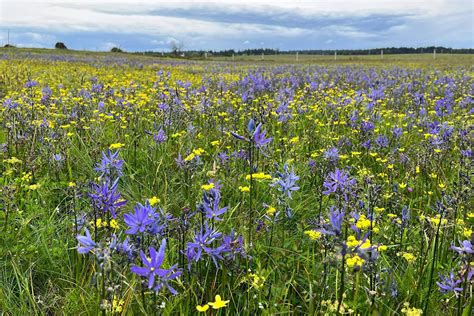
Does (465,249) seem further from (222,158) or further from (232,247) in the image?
(222,158)

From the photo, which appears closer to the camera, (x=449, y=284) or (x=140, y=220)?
(x=140, y=220)

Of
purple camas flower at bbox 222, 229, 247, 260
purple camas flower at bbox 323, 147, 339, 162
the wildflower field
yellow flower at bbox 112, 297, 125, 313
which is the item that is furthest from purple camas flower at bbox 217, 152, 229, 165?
yellow flower at bbox 112, 297, 125, 313

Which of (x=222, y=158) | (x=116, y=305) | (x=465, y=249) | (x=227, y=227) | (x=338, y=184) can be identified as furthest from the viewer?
(x=222, y=158)

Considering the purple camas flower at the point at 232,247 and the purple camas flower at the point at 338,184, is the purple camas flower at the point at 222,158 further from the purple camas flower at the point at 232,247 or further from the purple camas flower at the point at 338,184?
the purple camas flower at the point at 232,247

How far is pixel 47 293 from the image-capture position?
2.57 meters

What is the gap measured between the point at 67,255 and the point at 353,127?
169 inches

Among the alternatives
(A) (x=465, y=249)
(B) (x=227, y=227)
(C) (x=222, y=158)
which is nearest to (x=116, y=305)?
(B) (x=227, y=227)

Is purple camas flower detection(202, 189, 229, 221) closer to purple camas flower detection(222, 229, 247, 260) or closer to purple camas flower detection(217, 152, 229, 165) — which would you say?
purple camas flower detection(222, 229, 247, 260)

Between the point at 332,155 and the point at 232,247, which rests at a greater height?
the point at 332,155

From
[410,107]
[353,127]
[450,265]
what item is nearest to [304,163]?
[353,127]

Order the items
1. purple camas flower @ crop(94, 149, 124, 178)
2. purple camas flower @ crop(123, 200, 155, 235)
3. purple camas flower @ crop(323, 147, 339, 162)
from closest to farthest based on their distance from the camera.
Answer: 1. purple camas flower @ crop(123, 200, 155, 235)
2. purple camas flower @ crop(94, 149, 124, 178)
3. purple camas flower @ crop(323, 147, 339, 162)

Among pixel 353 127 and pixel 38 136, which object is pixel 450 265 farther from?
pixel 38 136

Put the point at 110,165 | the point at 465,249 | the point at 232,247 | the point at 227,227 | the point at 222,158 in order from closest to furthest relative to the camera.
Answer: the point at 465,249
the point at 232,247
the point at 110,165
the point at 227,227
the point at 222,158

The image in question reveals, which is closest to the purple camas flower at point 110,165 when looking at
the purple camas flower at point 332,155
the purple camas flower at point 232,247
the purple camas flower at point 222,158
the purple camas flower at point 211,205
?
the purple camas flower at point 211,205
